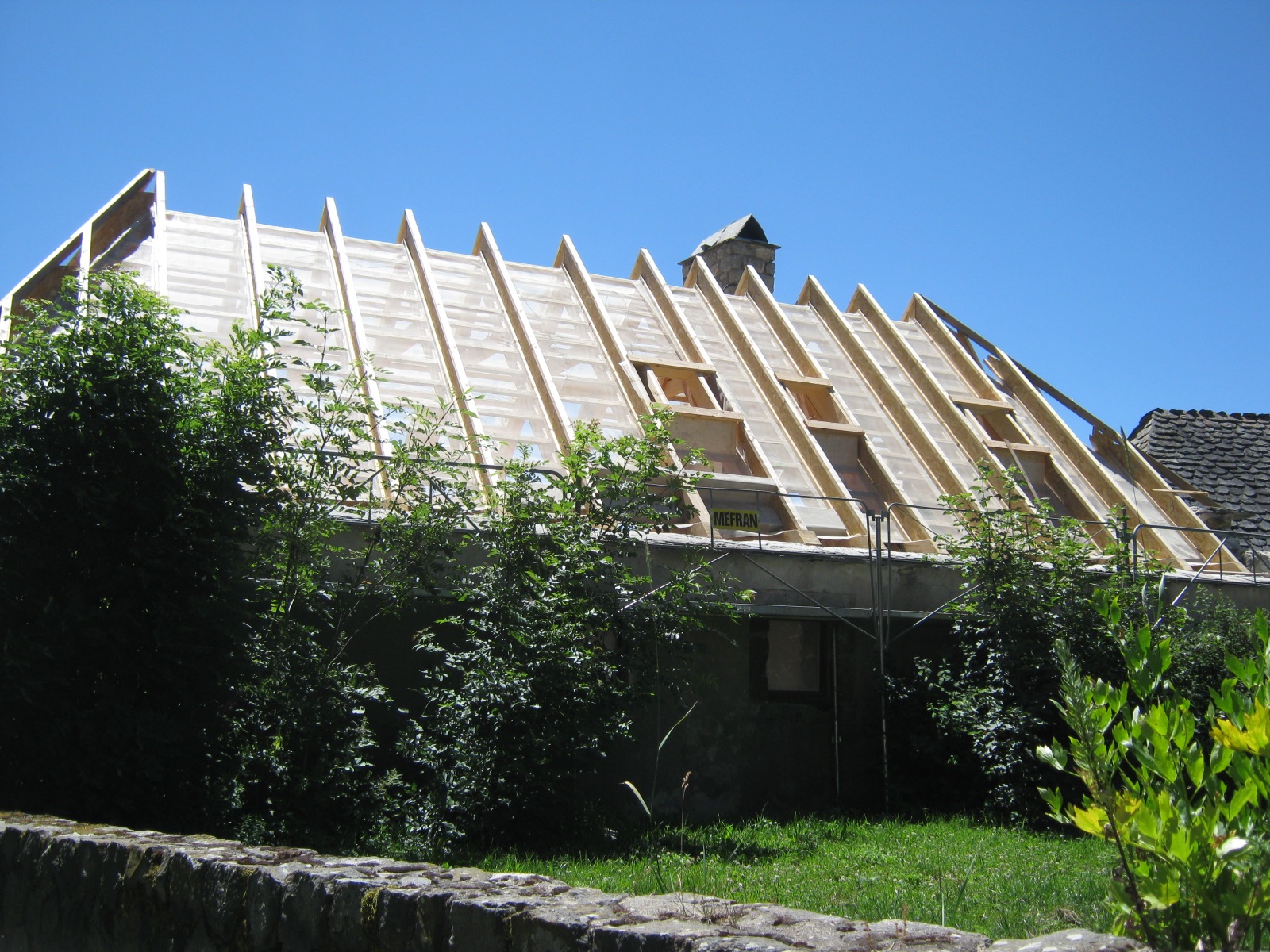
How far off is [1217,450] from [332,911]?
18740 mm

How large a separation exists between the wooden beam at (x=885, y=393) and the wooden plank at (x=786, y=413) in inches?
52.3

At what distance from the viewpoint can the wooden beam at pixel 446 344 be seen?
11.0 m

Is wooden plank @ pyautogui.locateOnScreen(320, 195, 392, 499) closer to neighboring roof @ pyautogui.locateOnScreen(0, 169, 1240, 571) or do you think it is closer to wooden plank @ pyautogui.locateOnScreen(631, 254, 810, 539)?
neighboring roof @ pyautogui.locateOnScreen(0, 169, 1240, 571)

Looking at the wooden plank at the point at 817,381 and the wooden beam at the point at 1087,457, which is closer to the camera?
the wooden plank at the point at 817,381

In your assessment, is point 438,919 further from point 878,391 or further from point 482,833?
point 878,391

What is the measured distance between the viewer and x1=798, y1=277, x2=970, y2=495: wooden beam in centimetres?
1398

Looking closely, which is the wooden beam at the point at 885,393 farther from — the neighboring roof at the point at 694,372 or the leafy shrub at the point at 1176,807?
the leafy shrub at the point at 1176,807

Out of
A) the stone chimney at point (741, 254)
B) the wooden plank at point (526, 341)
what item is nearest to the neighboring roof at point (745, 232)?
the stone chimney at point (741, 254)

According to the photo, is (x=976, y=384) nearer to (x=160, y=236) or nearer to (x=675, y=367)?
(x=675, y=367)

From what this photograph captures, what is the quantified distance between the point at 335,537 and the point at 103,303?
Answer: 2.81 metres

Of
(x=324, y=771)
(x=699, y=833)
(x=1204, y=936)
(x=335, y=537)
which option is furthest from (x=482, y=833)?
(x=1204, y=936)

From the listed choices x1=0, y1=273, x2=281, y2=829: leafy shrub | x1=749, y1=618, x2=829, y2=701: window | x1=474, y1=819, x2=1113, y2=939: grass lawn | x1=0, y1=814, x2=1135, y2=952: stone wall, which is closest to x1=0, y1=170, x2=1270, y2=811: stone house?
x1=749, y1=618, x2=829, y2=701: window

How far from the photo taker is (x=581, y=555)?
931cm

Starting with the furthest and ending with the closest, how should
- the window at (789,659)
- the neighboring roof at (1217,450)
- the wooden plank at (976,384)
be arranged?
1. the neighboring roof at (1217,450)
2. the wooden plank at (976,384)
3. the window at (789,659)
